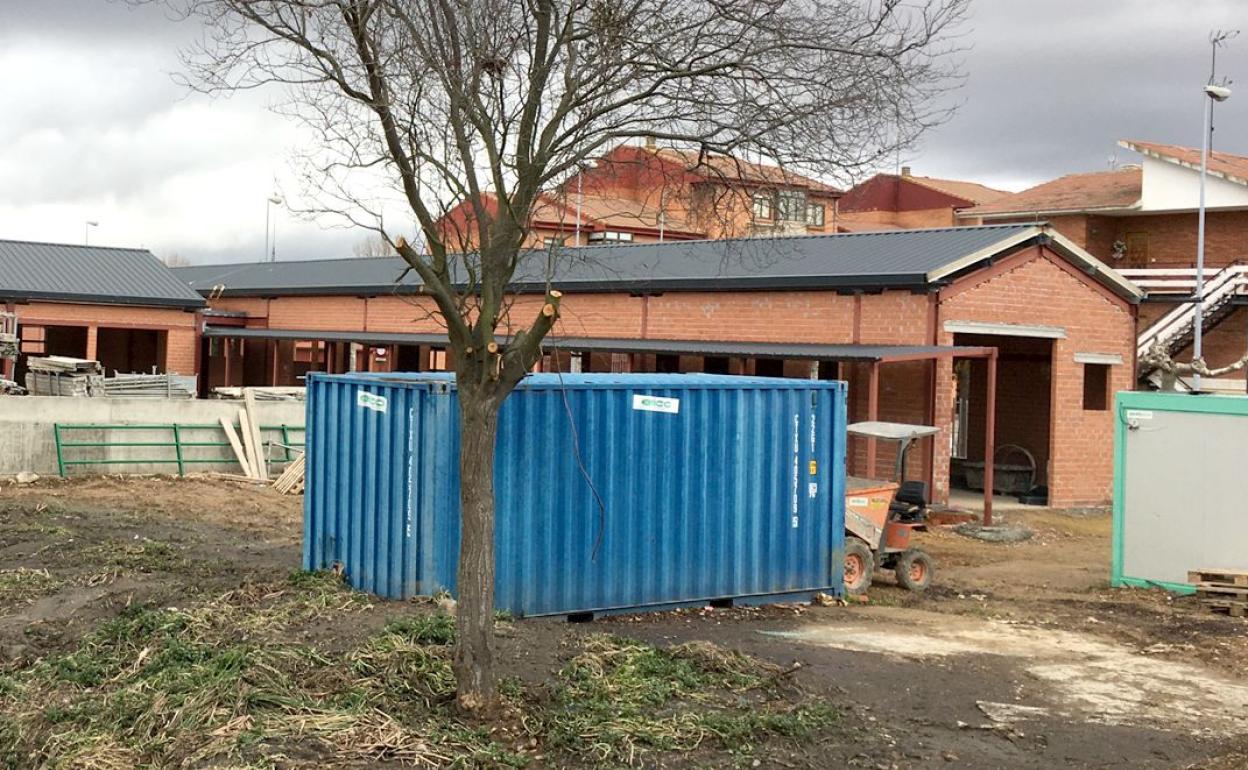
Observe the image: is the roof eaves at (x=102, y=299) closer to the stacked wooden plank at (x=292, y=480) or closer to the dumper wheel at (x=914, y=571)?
the stacked wooden plank at (x=292, y=480)

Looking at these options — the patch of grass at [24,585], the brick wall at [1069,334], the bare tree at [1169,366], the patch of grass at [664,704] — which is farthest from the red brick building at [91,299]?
the patch of grass at [664,704]

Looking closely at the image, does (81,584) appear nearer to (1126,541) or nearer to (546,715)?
(546,715)

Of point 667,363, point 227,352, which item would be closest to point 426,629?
point 667,363

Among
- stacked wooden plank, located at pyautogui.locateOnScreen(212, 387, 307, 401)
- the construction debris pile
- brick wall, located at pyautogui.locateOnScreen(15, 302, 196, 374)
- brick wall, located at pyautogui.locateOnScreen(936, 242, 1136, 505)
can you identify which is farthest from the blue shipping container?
brick wall, located at pyautogui.locateOnScreen(15, 302, 196, 374)

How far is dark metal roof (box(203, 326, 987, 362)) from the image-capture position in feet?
67.8

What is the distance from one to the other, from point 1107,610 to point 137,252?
35334 millimetres

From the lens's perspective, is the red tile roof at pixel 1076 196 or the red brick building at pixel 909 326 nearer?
the red brick building at pixel 909 326

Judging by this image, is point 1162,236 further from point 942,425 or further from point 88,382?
point 88,382

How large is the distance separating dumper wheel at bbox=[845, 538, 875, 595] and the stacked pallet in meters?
3.84

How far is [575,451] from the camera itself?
38.3 feet

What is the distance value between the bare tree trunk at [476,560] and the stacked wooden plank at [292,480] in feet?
54.7

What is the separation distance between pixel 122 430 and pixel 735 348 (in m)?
12.1

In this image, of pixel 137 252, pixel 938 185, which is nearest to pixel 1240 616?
pixel 137 252

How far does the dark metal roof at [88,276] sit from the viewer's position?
36.3 metres
